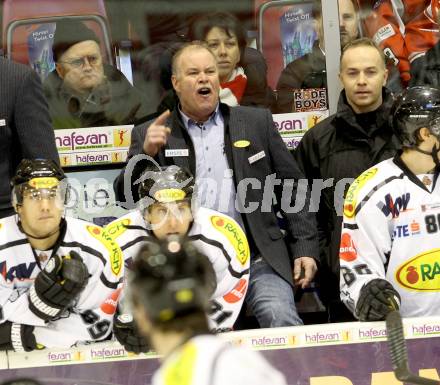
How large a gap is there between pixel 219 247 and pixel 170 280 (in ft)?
7.08

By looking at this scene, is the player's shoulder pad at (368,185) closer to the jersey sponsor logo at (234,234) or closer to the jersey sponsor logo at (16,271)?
the jersey sponsor logo at (234,234)

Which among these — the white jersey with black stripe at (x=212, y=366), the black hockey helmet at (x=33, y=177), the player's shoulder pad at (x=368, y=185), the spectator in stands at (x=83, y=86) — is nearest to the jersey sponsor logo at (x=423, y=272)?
the player's shoulder pad at (x=368, y=185)

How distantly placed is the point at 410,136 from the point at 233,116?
1.02 m

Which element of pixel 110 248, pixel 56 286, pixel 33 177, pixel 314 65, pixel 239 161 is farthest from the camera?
pixel 314 65

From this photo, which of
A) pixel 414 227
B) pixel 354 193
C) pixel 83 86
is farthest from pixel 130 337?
pixel 83 86

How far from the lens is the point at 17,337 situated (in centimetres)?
431

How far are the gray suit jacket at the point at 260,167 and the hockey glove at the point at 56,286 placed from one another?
3.16ft

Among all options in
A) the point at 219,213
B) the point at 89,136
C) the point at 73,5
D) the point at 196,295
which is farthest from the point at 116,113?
the point at 196,295

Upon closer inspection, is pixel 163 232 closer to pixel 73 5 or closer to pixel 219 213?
pixel 219 213

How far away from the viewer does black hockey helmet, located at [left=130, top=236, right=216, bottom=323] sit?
2.57 metres

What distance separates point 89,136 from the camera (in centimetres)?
593

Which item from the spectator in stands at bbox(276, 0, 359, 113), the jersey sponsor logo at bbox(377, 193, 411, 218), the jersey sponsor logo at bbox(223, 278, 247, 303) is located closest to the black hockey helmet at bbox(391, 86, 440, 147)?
the jersey sponsor logo at bbox(377, 193, 411, 218)

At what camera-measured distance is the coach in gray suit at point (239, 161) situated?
522 cm

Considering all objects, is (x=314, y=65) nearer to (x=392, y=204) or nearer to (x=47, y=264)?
(x=392, y=204)
